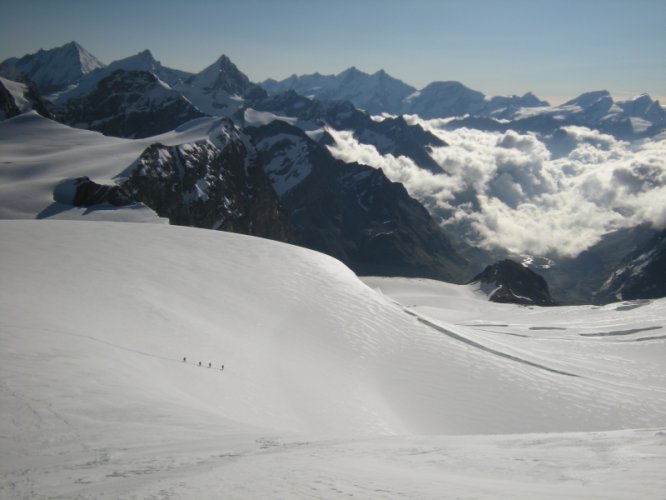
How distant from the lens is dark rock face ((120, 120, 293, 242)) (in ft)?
360

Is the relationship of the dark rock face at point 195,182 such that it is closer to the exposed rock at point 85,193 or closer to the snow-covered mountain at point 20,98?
the exposed rock at point 85,193

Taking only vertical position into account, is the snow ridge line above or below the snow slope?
below

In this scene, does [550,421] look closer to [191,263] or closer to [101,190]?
[191,263]

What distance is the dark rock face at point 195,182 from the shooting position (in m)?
110

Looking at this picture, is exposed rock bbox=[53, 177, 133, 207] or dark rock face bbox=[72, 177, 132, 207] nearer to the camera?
exposed rock bbox=[53, 177, 133, 207]

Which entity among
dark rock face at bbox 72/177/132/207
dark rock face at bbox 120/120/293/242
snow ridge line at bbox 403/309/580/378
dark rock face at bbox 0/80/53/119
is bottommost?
snow ridge line at bbox 403/309/580/378

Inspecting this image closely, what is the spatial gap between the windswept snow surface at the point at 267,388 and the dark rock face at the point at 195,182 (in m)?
70.1

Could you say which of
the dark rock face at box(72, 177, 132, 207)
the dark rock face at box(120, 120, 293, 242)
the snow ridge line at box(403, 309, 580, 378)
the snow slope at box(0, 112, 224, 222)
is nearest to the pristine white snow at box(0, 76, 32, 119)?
the snow slope at box(0, 112, 224, 222)

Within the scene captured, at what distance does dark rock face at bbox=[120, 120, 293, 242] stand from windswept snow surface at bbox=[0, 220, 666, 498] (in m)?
70.1

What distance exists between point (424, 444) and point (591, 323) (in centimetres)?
6093

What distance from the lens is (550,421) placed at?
2848cm

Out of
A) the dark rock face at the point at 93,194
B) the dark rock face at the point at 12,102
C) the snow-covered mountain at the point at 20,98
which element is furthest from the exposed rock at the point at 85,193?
the snow-covered mountain at the point at 20,98

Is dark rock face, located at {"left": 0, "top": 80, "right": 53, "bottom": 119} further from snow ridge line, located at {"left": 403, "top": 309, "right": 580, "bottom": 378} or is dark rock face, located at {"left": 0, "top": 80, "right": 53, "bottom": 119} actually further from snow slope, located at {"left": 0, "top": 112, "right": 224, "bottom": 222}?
snow ridge line, located at {"left": 403, "top": 309, "right": 580, "bottom": 378}

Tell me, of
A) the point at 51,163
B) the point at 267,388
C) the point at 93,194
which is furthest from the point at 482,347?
the point at 51,163
